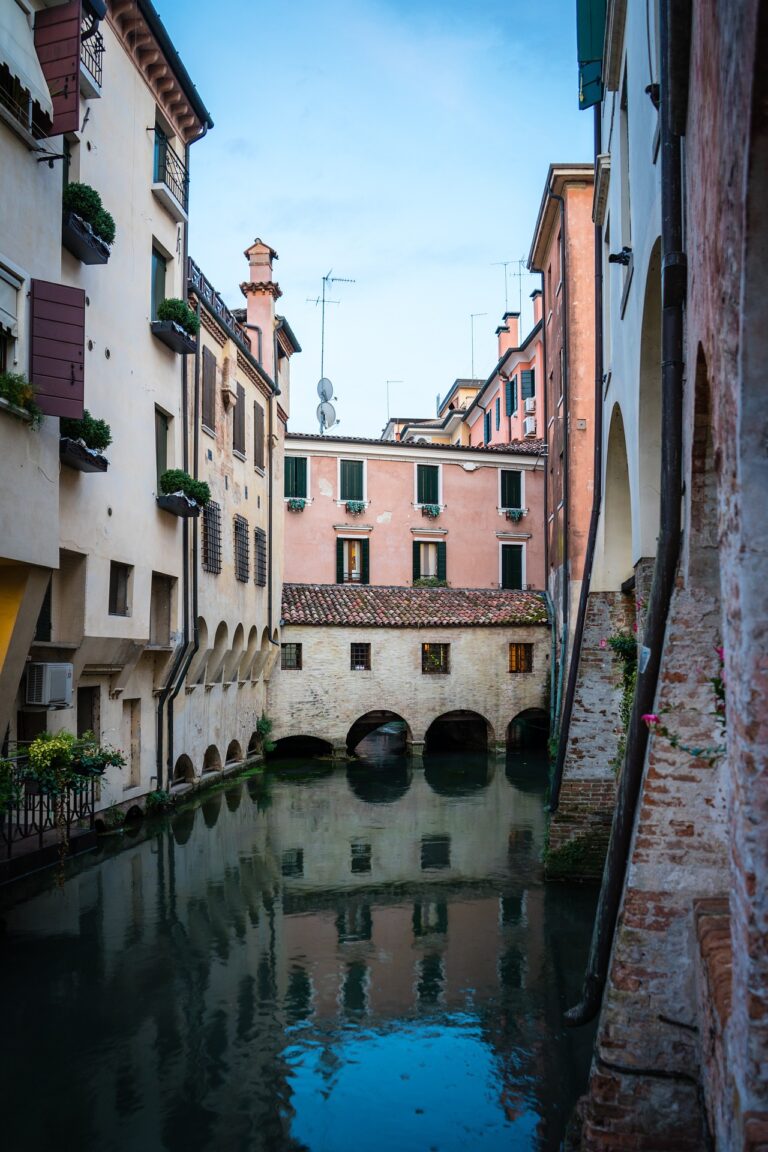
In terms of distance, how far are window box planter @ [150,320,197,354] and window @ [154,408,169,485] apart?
1273mm

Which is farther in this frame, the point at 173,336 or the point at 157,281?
the point at 157,281

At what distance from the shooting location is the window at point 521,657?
31.0 meters

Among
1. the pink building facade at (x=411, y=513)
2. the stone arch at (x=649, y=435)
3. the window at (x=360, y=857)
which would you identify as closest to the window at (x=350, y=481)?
the pink building facade at (x=411, y=513)

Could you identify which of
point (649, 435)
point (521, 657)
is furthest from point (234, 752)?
point (649, 435)

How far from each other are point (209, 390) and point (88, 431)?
26.2ft

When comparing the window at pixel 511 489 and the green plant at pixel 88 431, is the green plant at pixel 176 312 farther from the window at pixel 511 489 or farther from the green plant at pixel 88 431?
the window at pixel 511 489

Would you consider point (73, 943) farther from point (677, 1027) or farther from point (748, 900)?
point (748, 900)

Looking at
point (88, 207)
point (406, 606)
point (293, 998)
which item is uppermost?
point (88, 207)

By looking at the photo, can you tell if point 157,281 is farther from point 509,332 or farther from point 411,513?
point 509,332

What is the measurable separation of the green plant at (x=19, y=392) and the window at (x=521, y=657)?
862 inches

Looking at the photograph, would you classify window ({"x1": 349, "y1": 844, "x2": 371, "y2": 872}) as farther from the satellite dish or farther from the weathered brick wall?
the satellite dish

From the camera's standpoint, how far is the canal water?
22.4ft

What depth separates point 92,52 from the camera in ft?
47.2

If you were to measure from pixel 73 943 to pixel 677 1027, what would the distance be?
739 cm
